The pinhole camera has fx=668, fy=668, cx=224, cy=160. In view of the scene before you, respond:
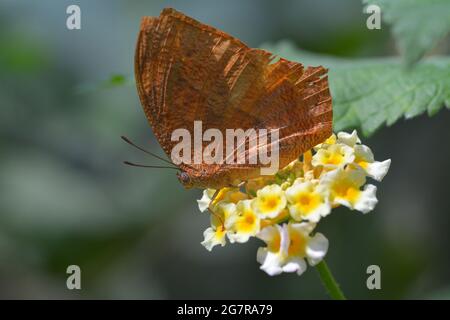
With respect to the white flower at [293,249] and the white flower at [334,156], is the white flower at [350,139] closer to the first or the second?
the white flower at [334,156]

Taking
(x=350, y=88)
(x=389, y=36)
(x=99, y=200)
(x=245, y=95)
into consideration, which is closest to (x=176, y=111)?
(x=245, y=95)

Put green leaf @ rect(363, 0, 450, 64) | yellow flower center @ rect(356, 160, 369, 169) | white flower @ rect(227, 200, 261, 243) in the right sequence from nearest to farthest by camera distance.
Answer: green leaf @ rect(363, 0, 450, 64) < white flower @ rect(227, 200, 261, 243) < yellow flower center @ rect(356, 160, 369, 169)

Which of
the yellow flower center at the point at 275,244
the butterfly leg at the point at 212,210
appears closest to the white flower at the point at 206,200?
the butterfly leg at the point at 212,210

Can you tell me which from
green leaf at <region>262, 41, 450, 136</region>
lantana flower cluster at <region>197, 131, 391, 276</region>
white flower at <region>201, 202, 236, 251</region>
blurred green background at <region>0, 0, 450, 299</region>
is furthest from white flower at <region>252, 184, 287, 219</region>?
blurred green background at <region>0, 0, 450, 299</region>

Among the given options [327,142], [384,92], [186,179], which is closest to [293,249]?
[327,142]

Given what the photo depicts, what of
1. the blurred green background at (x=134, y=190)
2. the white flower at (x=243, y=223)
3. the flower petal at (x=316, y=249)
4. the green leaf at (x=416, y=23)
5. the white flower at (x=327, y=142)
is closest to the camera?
the green leaf at (x=416, y=23)

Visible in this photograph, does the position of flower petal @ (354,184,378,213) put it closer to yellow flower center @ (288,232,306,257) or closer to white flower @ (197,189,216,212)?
yellow flower center @ (288,232,306,257)
